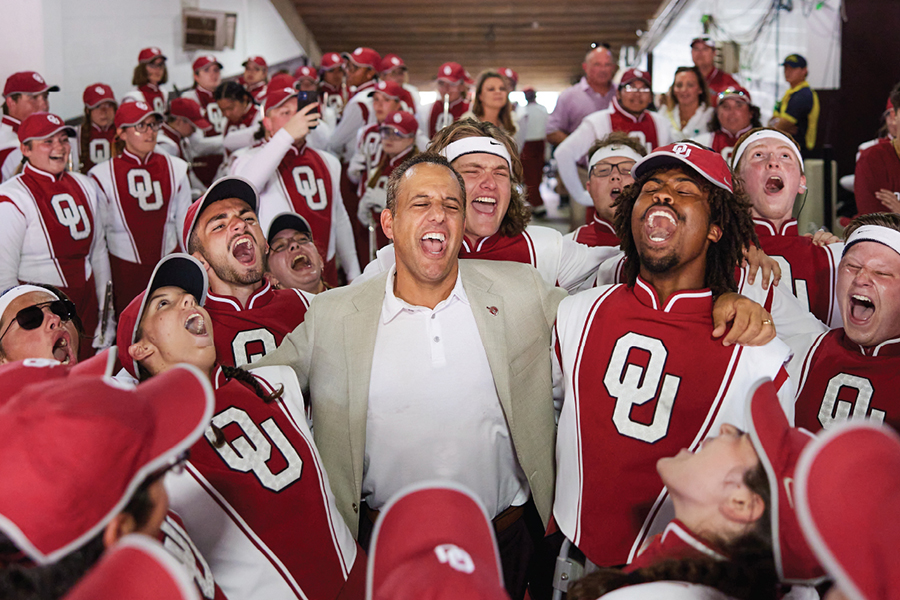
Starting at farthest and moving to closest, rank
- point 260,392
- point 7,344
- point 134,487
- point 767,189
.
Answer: point 767,189 → point 7,344 → point 260,392 → point 134,487

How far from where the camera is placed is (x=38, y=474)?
979mm

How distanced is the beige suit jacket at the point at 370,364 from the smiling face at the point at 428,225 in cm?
12

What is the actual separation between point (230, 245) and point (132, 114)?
2881 millimetres

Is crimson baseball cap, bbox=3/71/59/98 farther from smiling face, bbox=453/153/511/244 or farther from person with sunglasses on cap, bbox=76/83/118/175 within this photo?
smiling face, bbox=453/153/511/244

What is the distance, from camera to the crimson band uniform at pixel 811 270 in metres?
2.83

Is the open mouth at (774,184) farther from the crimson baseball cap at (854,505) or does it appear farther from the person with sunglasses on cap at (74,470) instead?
the person with sunglasses on cap at (74,470)

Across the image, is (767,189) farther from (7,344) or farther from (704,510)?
(7,344)

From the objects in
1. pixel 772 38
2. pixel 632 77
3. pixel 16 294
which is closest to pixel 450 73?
pixel 632 77

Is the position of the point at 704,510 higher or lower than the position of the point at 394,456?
higher

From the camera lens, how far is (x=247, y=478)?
1.86 meters

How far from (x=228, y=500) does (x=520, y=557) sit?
1.07m

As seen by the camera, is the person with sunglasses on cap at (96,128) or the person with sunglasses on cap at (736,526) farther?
the person with sunglasses on cap at (96,128)

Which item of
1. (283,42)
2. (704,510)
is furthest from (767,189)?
(283,42)

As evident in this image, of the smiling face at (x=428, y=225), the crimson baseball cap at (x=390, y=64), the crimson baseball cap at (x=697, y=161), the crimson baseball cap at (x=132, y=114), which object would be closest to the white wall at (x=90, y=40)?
the crimson baseball cap at (x=132, y=114)
